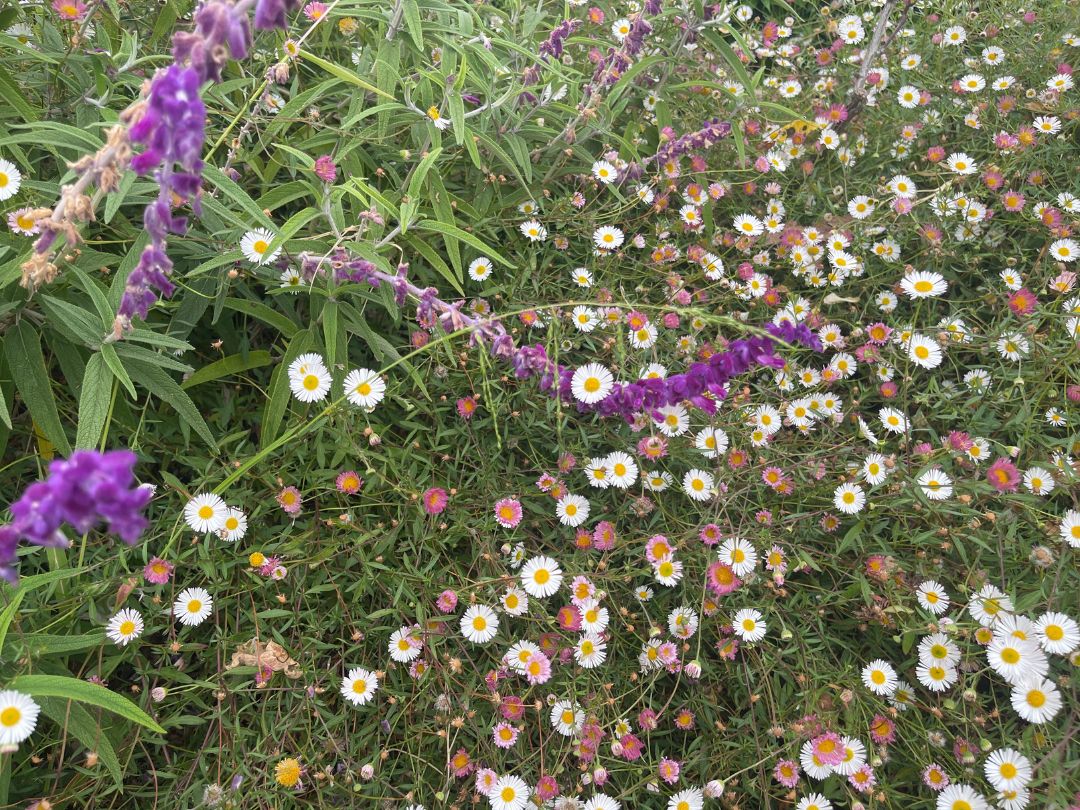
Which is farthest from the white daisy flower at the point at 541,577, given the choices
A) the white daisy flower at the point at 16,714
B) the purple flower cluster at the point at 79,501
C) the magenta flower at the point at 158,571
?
the purple flower cluster at the point at 79,501

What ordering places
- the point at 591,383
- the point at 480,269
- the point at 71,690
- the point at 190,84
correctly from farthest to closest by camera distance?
the point at 480,269 → the point at 591,383 → the point at 71,690 → the point at 190,84

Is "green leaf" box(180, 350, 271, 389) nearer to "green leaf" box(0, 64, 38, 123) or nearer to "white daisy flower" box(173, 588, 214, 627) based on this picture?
"white daisy flower" box(173, 588, 214, 627)

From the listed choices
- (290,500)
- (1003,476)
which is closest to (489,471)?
(290,500)

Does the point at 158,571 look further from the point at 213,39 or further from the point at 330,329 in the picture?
the point at 213,39

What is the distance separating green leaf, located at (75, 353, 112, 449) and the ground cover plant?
0.01 meters

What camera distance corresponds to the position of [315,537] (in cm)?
213

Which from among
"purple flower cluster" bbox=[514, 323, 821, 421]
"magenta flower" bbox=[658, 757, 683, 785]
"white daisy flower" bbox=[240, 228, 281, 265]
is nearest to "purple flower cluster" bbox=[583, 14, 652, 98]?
"purple flower cluster" bbox=[514, 323, 821, 421]

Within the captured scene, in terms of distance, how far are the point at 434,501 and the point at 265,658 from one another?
0.61m

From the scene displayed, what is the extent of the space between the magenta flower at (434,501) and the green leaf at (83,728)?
943 mm

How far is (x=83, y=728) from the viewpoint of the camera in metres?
1.65

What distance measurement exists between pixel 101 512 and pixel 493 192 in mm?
2041

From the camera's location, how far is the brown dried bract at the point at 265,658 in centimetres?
183

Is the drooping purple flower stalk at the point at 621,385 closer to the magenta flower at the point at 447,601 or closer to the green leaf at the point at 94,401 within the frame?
the green leaf at the point at 94,401

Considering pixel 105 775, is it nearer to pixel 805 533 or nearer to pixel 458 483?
pixel 458 483
